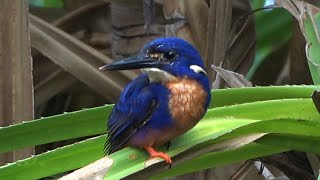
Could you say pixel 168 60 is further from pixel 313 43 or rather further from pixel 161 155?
pixel 313 43

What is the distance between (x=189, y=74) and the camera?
38.2 inches

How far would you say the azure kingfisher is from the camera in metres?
0.95

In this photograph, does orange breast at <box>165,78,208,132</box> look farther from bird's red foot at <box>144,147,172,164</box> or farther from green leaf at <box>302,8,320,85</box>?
green leaf at <box>302,8,320,85</box>

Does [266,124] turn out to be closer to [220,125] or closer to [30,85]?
[220,125]

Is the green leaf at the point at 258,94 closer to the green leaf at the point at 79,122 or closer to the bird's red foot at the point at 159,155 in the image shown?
the green leaf at the point at 79,122

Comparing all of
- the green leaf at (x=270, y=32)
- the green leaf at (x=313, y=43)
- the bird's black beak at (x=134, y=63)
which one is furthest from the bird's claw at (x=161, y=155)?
the green leaf at (x=270, y=32)

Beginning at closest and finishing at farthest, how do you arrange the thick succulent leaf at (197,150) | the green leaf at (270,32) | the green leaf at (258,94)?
the thick succulent leaf at (197,150) < the green leaf at (258,94) < the green leaf at (270,32)

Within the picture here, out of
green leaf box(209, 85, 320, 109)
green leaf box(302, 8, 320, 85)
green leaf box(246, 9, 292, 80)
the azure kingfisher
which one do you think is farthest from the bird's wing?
green leaf box(246, 9, 292, 80)

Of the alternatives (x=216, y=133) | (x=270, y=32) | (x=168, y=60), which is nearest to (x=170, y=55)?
(x=168, y=60)

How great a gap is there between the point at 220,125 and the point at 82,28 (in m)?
1.36

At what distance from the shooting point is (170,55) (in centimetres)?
97

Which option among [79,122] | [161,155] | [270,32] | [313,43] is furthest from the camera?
[270,32]

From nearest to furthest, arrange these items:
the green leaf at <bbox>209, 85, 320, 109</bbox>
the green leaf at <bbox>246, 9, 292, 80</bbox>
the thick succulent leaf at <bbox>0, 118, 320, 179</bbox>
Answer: the thick succulent leaf at <bbox>0, 118, 320, 179</bbox>
the green leaf at <bbox>209, 85, 320, 109</bbox>
the green leaf at <bbox>246, 9, 292, 80</bbox>

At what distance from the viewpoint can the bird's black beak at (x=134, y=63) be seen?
3.04 ft
